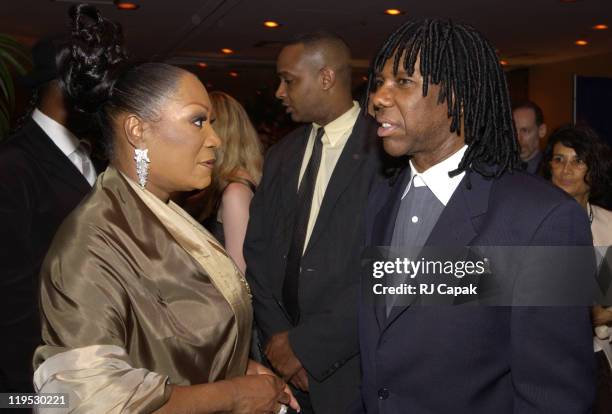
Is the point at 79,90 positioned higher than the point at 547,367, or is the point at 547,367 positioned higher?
the point at 79,90

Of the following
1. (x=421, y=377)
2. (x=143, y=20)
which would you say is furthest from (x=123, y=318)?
(x=143, y=20)

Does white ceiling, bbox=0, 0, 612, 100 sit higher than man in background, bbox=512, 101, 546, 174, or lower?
higher

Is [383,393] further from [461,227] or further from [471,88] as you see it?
[471,88]

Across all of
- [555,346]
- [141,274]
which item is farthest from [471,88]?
[141,274]

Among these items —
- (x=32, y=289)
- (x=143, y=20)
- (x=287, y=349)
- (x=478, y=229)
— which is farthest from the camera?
(x=143, y=20)

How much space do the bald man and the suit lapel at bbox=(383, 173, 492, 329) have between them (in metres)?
0.90

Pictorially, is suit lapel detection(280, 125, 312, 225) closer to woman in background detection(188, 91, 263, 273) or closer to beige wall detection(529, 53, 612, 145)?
woman in background detection(188, 91, 263, 273)

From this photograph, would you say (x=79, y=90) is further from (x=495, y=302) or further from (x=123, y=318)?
(x=495, y=302)

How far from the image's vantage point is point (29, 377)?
2182mm

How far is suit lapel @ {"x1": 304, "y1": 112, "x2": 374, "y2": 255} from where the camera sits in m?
2.59

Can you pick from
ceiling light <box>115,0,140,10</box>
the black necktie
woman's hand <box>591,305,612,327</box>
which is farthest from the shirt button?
ceiling light <box>115,0,140,10</box>

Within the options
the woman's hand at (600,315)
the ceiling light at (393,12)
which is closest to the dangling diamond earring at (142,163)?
the woman's hand at (600,315)

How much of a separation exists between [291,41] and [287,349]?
56.9 inches

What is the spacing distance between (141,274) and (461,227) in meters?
0.78
